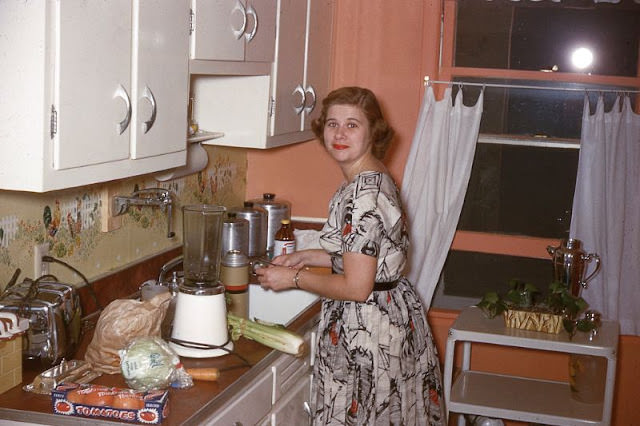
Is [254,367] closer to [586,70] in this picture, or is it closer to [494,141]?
[494,141]

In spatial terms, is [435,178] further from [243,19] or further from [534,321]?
[243,19]

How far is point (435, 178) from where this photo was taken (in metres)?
3.51

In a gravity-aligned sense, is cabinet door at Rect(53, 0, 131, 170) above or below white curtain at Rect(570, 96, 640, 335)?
above

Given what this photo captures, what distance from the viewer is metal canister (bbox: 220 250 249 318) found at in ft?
8.71

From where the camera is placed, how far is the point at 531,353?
358 centimetres

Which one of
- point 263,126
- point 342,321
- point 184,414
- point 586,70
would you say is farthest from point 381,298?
point 586,70

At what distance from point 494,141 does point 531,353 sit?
88 centimetres

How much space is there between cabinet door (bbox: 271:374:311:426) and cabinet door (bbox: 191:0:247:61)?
95 cm

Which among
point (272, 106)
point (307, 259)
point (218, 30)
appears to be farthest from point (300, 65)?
point (218, 30)

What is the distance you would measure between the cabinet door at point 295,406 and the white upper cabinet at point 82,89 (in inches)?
31.2

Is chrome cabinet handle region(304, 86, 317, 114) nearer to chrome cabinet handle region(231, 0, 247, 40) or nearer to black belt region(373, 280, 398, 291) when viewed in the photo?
chrome cabinet handle region(231, 0, 247, 40)

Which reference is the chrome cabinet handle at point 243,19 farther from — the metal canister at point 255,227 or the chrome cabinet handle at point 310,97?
the metal canister at point 255,227

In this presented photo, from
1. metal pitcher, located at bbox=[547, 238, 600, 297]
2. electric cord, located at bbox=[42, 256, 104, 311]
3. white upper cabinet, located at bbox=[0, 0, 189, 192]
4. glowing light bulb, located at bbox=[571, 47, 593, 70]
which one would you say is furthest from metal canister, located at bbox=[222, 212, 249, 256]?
glowing light bulb, located at bbox=[571, 47, 593, 70]

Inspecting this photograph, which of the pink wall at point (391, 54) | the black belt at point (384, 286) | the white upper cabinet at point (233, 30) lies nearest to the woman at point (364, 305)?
the black belt at point (384, 286)
